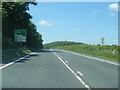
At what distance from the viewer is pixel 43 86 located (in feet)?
37.0

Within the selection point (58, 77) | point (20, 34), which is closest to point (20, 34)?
point (20, 34)

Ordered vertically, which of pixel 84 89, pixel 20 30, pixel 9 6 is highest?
pixel 9 6

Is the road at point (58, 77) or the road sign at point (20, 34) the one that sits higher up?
the road sign at point (20, 34)

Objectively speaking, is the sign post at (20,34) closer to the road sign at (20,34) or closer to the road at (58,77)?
the road sign at (20,34)

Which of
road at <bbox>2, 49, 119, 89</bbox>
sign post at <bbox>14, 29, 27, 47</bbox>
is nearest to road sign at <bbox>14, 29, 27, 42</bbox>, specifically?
sign post at <bbox>14, 29, 27, 47</bbox>

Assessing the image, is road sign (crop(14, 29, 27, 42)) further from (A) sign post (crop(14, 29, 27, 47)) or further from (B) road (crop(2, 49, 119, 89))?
(B) road (crop(2, 49, 119, 89))

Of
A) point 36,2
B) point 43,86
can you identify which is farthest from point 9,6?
point 43,86

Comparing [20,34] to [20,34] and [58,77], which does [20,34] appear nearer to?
[20,34]

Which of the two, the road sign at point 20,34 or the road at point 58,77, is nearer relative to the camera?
the road at point 58,77

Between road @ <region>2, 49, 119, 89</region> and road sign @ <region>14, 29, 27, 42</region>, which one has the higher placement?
road sign @ <region>14, 29, 27, 42</region>

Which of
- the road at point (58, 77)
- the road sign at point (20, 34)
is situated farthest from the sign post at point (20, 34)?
the road at point (58, 77)

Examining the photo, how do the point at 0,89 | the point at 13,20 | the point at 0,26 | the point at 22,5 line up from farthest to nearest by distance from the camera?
the point at 13,20 < the point at 22,5 < the point at 0,26 < the point at 0,89

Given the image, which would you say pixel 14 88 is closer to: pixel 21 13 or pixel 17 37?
pixel 21 13

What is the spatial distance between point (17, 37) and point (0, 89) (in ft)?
198
